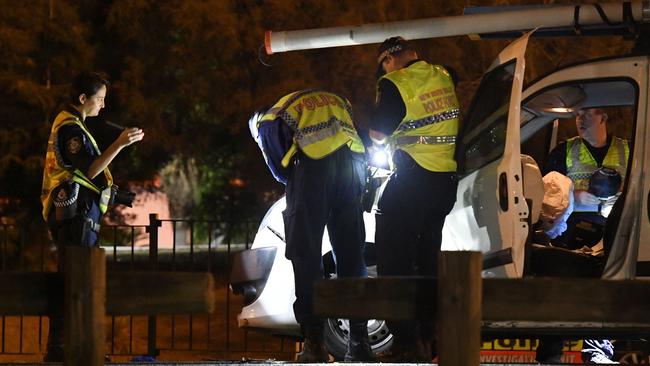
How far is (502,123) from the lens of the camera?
784cm

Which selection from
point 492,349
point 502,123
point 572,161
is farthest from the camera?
point 492,349

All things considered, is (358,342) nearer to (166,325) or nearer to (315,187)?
(315,187)

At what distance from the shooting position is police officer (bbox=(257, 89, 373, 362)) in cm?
786

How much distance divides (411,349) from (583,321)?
164cm

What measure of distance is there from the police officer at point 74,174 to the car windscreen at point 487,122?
6.49 ft

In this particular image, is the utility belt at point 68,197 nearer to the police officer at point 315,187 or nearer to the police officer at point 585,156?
the police officer at point 315,187

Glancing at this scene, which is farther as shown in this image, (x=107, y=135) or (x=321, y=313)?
(x=107, y=135)

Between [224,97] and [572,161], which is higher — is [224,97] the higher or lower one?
the higher one

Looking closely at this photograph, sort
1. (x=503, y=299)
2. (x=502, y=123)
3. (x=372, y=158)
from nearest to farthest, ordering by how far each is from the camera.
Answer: (x=503, y=299) → (x=502, y=123) → (x=372, y=158)

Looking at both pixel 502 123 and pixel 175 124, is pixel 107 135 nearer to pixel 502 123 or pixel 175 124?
pixel 175 124

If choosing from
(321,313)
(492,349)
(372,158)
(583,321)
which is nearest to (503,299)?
(583,321)

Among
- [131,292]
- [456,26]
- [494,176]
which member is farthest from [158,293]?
[456,26]

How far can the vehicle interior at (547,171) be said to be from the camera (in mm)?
8172

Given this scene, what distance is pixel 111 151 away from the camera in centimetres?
820
